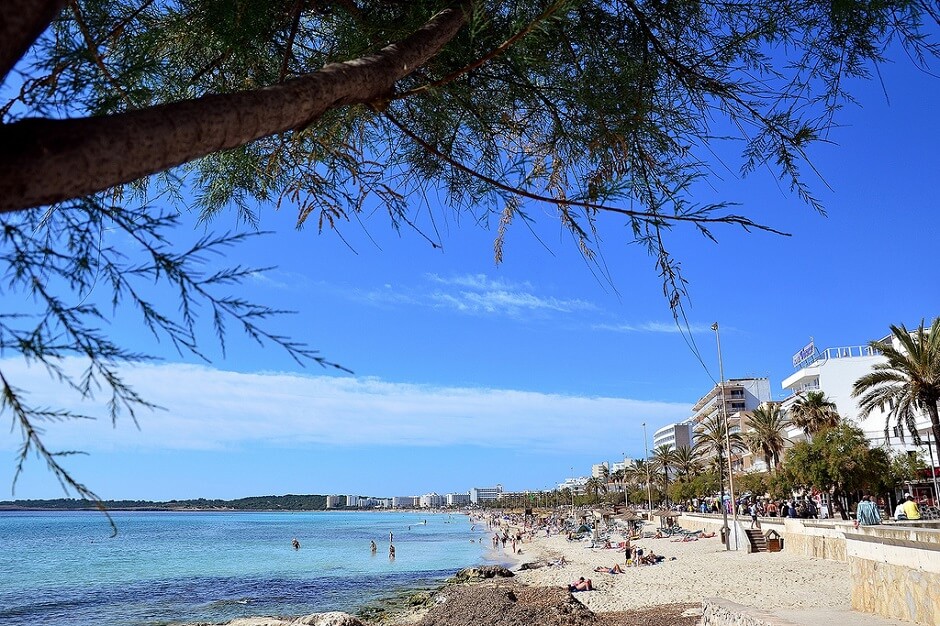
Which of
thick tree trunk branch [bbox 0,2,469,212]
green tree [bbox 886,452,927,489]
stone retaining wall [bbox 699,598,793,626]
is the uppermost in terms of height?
thick tree trunk branch [bbox 0,2,469,212]

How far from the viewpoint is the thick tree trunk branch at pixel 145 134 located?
96 cm

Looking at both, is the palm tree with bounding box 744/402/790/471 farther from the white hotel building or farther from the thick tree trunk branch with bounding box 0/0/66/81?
the thick tree trunk branch with bounding box 0/0/66/81

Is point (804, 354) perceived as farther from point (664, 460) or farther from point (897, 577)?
point (897, 577)

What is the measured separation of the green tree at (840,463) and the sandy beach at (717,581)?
163 inches

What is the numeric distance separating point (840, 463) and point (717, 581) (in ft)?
29.7

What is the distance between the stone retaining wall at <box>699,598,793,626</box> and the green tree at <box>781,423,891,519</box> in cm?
1613

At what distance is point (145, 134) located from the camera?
3.67ft

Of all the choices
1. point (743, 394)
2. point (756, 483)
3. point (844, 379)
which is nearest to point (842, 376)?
point (844, 379)

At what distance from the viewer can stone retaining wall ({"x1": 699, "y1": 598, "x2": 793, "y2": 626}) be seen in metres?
5.68

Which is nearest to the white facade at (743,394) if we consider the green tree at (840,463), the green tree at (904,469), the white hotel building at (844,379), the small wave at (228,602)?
the white hotel building at (844,379)

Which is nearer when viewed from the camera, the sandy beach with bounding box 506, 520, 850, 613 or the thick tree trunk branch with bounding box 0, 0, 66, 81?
the thick tree trunk branch with bounding box 0, 0, 66, 81

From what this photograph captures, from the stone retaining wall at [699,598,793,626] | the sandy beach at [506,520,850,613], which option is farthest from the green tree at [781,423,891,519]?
the stone retaining wall at [699,598,793,626]

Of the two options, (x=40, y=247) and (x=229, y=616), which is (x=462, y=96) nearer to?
(x=40, y=247)

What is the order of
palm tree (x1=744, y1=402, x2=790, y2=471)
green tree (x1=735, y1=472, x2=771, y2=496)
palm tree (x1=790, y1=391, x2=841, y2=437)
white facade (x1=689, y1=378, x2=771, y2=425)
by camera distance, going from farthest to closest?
white facade (x1=689, y1=378, x2=771, y2=425) < green tree (x1=735, y1=472, x2=771, y2=496) < palm tree (x1=744, y1=402, x2=790, y2=471) < palm tree (x1=790, y1=391, x2=841, y2=437)
